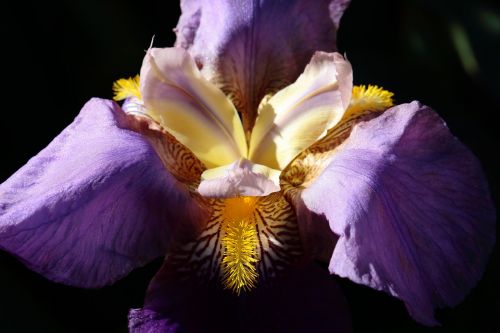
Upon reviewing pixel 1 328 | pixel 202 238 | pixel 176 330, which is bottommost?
pixel 1 328

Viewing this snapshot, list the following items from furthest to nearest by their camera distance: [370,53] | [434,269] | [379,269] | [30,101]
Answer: [370,53] < [30,101] < [434,269] < [379,269]

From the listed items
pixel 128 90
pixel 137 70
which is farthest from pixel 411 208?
pixel 137 70

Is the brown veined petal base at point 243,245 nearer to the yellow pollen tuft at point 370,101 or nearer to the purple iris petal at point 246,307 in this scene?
the purple iris petal at point 246,307

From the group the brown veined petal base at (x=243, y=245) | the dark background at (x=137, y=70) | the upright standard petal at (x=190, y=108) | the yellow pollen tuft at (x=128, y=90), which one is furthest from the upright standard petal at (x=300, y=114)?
the dark background at (x=137, y=70)

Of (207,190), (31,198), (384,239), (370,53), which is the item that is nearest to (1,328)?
(31,198)

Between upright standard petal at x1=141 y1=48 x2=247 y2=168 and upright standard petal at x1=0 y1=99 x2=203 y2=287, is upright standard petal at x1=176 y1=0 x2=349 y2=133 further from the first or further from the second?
upright standard petal at x1=0 y1=99 x2=203 y2=287

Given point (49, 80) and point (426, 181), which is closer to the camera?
point (426, 181)

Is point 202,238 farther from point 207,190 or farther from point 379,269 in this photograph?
point 379,269
